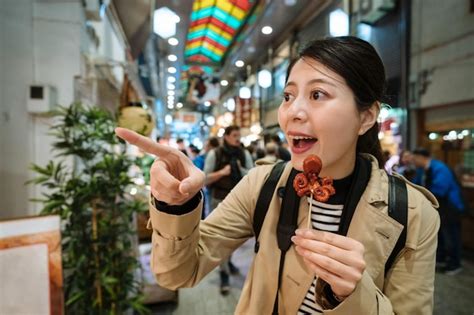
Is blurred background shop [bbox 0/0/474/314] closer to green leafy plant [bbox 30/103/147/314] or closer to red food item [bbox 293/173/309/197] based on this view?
green leafy plant [bbox 30/103/147/314]

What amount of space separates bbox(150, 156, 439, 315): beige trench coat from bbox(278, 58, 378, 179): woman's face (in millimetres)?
219

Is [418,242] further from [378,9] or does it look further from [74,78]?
[378,9]

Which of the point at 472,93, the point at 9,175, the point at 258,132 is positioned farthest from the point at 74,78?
the point at 258,132

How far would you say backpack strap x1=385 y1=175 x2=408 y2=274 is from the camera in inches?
41.1

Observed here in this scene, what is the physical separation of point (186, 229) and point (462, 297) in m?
4.71

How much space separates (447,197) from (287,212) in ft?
15.2

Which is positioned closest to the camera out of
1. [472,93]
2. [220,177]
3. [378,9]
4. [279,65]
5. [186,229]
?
[186,229]

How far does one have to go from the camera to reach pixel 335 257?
2.46 feet

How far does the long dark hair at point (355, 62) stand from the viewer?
104 centimetres

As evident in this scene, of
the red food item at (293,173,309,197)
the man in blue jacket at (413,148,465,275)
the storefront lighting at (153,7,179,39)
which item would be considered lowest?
the man in blue jacket at (413,148,465,275)

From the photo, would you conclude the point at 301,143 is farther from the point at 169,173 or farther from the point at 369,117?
the point at 169,173

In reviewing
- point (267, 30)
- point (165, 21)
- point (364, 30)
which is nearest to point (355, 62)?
point (165, 21)

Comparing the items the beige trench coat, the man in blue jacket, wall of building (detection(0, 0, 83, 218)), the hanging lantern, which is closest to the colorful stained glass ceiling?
wall of building (detection(0, 0, 83, 218))

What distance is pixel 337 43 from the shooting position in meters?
1.08
